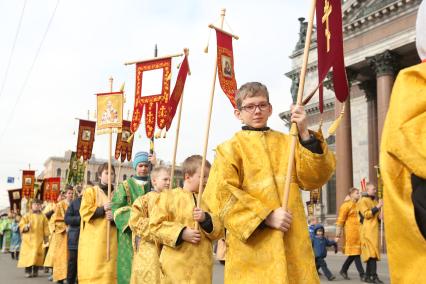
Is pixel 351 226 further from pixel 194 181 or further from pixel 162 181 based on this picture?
pixel 194 181

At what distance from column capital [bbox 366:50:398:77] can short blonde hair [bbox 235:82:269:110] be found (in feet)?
75.5

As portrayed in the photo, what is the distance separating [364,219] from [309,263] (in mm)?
9525

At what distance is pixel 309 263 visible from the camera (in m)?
3.43

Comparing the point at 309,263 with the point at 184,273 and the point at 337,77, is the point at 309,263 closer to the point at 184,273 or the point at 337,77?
the point at 337,77

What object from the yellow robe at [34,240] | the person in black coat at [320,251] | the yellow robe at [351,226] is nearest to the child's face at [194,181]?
the yellow robe at [351,226]

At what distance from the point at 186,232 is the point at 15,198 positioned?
25.4 m

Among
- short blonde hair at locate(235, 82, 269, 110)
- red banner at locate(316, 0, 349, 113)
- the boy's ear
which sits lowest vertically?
the boy's ear

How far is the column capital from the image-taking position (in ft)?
83.7

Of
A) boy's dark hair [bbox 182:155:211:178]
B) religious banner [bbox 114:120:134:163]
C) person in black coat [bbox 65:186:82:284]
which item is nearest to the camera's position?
boy's dark hair [bbox 182:155:211:178]

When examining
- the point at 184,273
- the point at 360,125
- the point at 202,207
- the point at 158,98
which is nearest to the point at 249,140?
the point at 202,207

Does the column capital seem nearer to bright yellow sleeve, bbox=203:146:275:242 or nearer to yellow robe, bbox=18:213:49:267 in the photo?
yellow robe, bbox=18:213:49:267

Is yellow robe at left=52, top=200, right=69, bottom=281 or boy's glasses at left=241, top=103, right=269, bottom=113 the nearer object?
boy's glasses at left=241, top=103, right=269, bottom=113

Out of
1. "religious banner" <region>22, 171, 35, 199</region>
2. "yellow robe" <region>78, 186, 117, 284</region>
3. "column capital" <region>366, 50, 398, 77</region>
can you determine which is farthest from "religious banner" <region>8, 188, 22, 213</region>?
"yellow robe" <region>78, 186, 117, 284</region>

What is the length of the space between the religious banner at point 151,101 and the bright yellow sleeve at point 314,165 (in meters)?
5.19
